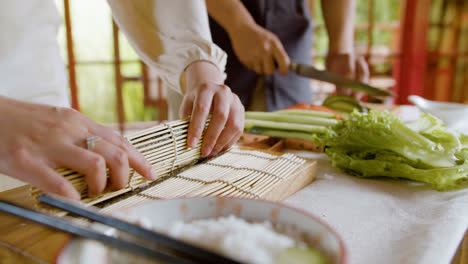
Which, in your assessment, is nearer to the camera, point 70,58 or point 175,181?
point 175,181

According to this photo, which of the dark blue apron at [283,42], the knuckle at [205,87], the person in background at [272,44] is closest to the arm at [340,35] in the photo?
the person in background at [272,44]

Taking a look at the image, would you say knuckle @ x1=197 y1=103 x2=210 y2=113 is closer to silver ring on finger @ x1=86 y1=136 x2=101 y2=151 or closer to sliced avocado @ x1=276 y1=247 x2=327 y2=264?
silver ring on finger @ x1=86 y1=136 x2=101 y2=151

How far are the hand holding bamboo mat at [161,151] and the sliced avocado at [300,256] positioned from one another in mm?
517

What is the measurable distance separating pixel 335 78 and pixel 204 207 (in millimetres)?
1474

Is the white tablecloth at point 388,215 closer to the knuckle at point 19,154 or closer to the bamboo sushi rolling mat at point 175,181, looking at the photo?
the bamboo sushi rolling mat at point 175,181

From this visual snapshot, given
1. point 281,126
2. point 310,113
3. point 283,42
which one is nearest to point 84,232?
point 281,126

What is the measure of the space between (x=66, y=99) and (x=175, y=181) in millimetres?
722

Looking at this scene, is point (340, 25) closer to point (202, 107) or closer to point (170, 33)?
point (170, 33)

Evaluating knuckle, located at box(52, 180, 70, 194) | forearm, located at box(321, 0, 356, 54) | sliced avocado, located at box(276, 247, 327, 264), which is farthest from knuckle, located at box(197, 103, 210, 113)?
forearm, located at box(321, 0, 356, 54)

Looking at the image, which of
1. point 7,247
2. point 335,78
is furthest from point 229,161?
point 335,78

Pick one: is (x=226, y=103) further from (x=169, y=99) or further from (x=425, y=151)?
(x=169, y=99)

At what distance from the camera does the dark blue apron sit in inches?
84.8

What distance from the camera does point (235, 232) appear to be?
422mm

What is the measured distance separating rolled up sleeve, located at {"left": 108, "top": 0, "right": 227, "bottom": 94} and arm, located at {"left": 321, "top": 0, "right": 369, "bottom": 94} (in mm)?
1277
